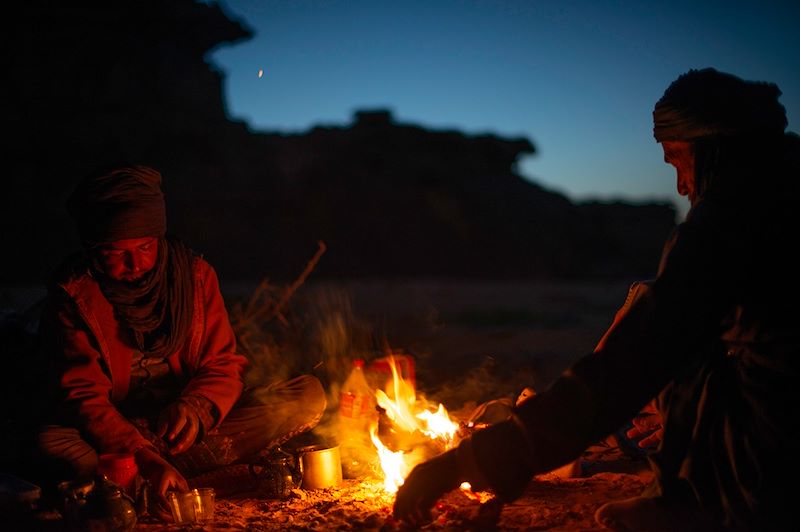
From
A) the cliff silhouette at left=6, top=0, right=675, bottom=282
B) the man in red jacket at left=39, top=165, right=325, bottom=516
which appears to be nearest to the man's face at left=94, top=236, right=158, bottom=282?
the man in red jacket at left=39, top=165, right=325, bottom=516

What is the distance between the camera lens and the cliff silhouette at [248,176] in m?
18.3

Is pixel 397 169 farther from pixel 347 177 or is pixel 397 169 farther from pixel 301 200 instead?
pixel 301 200

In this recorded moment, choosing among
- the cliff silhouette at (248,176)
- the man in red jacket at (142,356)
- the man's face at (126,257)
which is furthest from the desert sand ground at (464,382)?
the cliff silhouette at (248,176)

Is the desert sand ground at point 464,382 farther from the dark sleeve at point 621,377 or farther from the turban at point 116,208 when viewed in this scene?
the turban at point 116,208

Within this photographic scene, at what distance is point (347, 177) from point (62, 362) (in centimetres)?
2842

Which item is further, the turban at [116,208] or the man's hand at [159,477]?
the turban at [116,208]

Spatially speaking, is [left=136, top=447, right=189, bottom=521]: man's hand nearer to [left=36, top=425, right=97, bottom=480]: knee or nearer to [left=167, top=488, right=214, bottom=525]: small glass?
[left=167, top=488, right=214, bottom=525]: small glass

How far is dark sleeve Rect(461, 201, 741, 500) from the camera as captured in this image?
185 centimetres

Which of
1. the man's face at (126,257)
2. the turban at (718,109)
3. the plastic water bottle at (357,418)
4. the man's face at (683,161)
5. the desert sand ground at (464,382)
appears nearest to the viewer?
the turban at (718,109)

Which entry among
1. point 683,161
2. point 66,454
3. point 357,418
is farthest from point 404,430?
point 683,161

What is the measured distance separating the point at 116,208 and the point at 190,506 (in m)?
1.36

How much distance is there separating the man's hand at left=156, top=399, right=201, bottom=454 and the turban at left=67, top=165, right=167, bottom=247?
830mm

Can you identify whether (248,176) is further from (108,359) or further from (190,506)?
(190,506)

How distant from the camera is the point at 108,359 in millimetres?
3340
